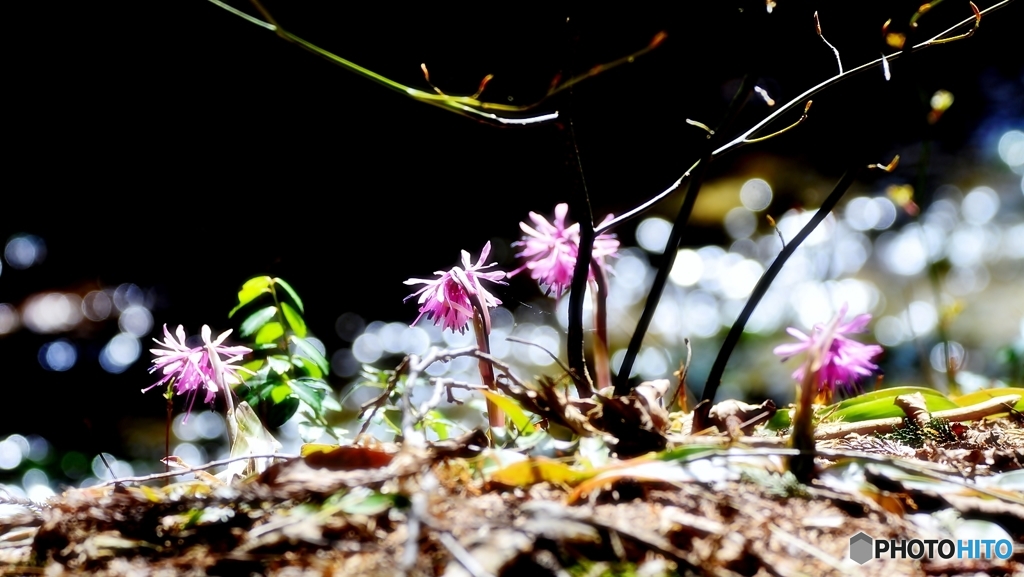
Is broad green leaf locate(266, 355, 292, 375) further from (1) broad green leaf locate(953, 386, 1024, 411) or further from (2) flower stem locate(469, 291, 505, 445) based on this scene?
(1) broad green leaf locate(953, 386, 1024, 411)

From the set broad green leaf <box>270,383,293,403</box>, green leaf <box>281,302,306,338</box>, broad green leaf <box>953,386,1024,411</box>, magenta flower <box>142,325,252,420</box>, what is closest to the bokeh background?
green leaf <box>281,302,306,338</box>

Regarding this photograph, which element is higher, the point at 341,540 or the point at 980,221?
the point at 980,221

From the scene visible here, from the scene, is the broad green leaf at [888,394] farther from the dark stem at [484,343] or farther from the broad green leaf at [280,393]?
the broad green leaf at [280,393]

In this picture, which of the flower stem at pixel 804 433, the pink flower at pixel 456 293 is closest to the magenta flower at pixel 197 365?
the pink flower at pixel 456 293

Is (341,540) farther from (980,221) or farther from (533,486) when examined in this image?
(980,221)

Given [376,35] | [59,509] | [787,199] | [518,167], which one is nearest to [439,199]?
[518,167]

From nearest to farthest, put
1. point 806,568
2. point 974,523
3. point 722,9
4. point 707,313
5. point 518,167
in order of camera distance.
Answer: point 806,568 → point 974,523 → point 722,9 → point 707,313 → point 518,167
